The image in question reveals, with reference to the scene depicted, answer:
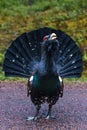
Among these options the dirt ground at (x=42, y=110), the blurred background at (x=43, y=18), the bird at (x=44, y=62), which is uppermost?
the blurred background at (x=43, y=18)

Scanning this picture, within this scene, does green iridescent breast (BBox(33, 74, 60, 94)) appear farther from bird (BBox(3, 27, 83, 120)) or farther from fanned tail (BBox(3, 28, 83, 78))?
fanned tail (BBox(3, 28, 83, 78))

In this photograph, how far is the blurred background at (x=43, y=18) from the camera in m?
15.4

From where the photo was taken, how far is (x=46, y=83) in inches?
285

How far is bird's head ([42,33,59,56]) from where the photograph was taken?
7059 millimetres

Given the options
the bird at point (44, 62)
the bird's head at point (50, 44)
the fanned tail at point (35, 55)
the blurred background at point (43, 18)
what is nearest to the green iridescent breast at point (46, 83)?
the bird at point (44, 62)

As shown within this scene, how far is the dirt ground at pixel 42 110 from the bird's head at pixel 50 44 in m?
1.17

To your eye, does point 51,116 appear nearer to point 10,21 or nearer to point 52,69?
point 52,69

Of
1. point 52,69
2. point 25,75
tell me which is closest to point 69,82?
point 25,75

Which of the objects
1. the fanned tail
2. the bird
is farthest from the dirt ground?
the fanned tail

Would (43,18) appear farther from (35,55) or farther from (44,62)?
(44,62)

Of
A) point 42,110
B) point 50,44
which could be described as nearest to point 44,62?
point 50,44

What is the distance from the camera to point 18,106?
8.76 metres

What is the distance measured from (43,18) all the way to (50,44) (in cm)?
941

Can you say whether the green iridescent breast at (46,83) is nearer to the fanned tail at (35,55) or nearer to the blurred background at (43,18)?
the fanned tail at (35,55)
